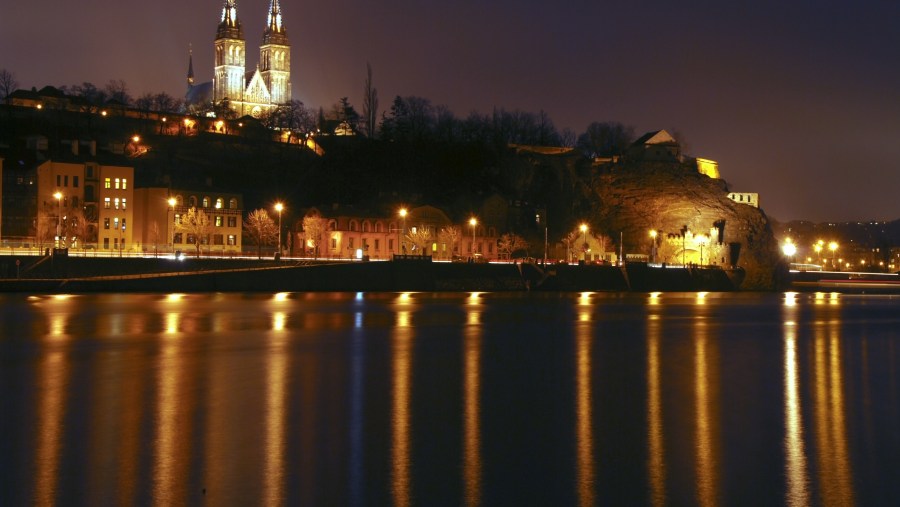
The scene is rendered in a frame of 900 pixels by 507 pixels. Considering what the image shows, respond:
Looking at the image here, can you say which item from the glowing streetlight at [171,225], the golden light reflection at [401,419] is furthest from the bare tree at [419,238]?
the golden light reflection at [401,419]

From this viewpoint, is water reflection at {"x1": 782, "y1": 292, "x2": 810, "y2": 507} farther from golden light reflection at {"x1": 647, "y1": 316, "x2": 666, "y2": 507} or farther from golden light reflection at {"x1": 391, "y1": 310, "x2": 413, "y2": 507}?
golden light reflection at {"x1": 391, "y1": 310, "x2": 413, "y2": 507}

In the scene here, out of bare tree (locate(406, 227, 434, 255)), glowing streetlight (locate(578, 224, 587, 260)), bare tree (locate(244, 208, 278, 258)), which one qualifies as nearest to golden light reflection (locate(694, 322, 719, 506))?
bare tree (locate(406, 227, 434, 255))

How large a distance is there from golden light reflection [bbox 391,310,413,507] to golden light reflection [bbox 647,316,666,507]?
12.7 ft

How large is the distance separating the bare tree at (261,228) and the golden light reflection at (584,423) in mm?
49569

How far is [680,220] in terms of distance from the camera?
104 metres

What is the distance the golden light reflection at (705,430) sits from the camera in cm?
1475

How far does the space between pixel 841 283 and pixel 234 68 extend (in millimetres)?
111433

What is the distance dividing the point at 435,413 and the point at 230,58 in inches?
6237

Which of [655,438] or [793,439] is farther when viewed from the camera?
[793,439]

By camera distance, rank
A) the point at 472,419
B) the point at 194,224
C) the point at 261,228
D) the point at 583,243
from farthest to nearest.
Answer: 1. the point at 583,243
2. the point at 261,228
3. the point at 194,224
4. the point at 472,419

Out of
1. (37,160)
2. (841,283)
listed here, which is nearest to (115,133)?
(37,160)

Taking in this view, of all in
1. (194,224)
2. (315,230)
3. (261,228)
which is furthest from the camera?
(261,228)

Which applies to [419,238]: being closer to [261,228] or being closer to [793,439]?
[261,228]

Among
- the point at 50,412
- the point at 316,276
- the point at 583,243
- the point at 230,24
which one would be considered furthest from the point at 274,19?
the point at 50,412
